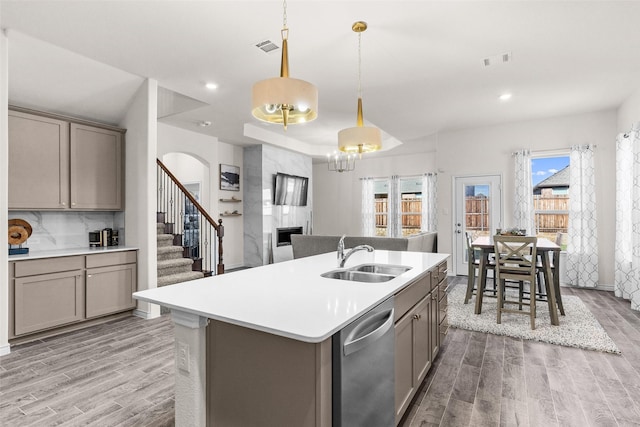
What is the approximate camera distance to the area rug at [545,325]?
3.15m

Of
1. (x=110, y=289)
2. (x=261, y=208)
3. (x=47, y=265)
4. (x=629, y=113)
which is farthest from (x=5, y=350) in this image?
(x=629, y=113)

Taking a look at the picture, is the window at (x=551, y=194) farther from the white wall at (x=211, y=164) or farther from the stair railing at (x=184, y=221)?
the white wall at (x=211, y=164)

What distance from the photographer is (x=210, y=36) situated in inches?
121

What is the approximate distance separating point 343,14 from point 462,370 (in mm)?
3026

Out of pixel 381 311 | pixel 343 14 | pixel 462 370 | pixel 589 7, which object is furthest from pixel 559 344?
pixel 343 14

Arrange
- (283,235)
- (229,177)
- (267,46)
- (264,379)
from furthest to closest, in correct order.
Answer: (283,235), (229,177), (267,46), (264,379)

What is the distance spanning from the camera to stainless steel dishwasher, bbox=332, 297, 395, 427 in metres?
1.24

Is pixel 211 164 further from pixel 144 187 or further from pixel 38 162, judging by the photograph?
pixel 38 162

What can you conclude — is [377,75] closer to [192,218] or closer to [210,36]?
[210,36]

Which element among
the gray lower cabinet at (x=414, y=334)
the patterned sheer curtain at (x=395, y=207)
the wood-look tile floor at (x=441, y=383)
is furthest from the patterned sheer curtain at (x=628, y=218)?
the patterned sheer curtain at (x=395, y=207)

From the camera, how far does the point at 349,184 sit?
9.19 meters

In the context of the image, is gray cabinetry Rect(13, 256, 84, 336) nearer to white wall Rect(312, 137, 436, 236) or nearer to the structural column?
the structural column

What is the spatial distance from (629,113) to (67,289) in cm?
740

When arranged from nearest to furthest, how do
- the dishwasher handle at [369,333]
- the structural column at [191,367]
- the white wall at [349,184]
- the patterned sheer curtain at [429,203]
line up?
the dishwasher handle at [369,333] → the structural column at [191,367] → the patterned sheer curtain at [429,203] → the white wall at [349,184]
